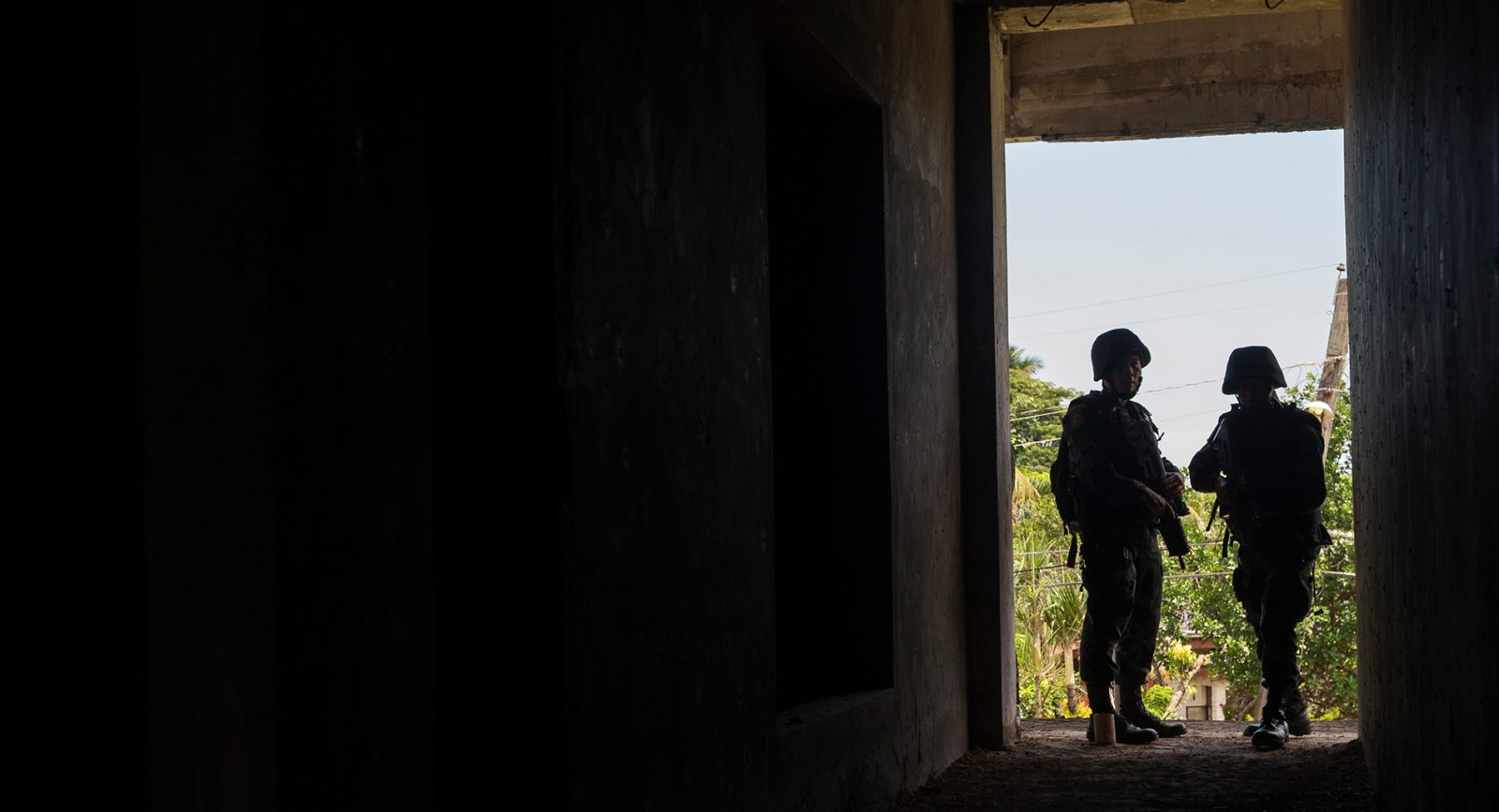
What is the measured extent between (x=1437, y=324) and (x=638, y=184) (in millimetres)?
1695

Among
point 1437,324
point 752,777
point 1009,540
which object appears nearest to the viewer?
point 1437,324

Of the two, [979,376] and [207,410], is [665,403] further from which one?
[979,376]

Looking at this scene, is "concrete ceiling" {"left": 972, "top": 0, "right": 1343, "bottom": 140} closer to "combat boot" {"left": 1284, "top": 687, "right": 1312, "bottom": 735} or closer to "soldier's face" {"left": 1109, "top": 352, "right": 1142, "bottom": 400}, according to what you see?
"soldier's face" {"left": 1109, "top": 352, "right": 1142, "bottom": 400}

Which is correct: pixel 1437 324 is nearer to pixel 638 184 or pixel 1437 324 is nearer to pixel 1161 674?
pixel 638 184

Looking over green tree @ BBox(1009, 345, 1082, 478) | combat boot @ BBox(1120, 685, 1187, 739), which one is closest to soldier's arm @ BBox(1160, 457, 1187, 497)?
combat boot @ BBox(1120, 685, 1187, 739)

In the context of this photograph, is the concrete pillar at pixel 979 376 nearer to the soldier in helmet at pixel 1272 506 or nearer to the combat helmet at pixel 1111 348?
the combat helmet at pixel 1111 348

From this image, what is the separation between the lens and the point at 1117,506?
271 inches

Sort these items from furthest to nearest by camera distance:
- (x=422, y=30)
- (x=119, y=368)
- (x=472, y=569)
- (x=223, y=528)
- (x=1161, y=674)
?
(x=1161, y=674), (x=472, y=569), (x=422, y=30), (x=223, y=528), (x=119, y=368)

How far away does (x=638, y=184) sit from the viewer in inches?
118

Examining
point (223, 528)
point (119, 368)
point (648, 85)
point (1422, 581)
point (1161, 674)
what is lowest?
point (1161, 674)

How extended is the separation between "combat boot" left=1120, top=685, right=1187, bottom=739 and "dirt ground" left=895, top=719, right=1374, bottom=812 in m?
0.09

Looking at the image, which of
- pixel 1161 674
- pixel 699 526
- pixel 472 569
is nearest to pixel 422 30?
pixel 472 569

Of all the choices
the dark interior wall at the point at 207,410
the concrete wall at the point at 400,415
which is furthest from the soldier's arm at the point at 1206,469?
the dark interior wall at the point at 207,410

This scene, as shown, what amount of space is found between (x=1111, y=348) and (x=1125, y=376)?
0.16 meters
